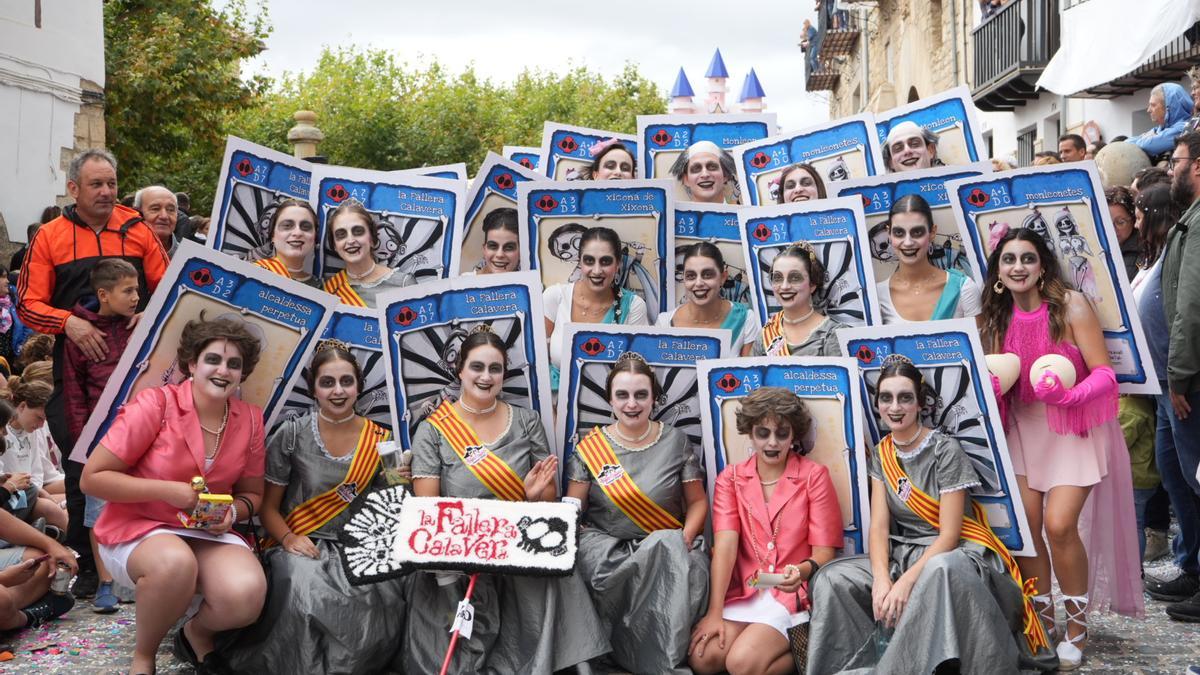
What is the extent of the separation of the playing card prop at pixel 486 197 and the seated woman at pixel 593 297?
74 centimetres

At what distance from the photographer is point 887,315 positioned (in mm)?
5832

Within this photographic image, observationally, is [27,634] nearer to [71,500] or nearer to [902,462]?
[71,500]

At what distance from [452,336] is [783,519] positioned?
1.56m

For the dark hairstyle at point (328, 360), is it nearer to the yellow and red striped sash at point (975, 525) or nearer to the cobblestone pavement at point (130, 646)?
the cobblestone pavement at point (130, 646)

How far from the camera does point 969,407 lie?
16.9ft

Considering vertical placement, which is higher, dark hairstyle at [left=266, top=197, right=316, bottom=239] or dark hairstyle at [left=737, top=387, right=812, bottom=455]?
dark hairstyle at [left=266, top=197, right=316, bottom=239]

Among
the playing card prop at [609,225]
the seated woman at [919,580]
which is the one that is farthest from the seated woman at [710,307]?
the seated woman at [919,580]

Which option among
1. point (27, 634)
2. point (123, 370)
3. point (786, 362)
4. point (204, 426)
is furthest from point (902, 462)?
point (27, 634)

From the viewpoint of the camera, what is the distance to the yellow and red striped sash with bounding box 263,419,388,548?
5.46m

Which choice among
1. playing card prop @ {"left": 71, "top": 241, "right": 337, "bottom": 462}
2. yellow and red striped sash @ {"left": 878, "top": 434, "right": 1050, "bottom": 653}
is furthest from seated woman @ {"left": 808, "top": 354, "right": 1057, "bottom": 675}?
playing card prop @ {"left": 71, "top": 241, "right": 337, "bottom": 462}

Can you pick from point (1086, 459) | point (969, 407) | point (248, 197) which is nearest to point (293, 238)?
point (248, 197)

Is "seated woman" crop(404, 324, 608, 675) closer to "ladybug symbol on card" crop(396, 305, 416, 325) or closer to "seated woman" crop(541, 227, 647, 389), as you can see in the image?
"ladybug symbol on card" crop(396, 305, 416, 325)

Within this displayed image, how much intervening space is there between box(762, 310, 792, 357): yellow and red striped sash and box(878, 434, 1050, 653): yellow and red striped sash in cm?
72

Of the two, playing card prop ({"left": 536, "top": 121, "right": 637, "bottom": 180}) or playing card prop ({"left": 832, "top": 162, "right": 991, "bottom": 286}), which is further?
playing card prop ({"left": 536, "top": 121, "right": 637, "bottom": 180})
